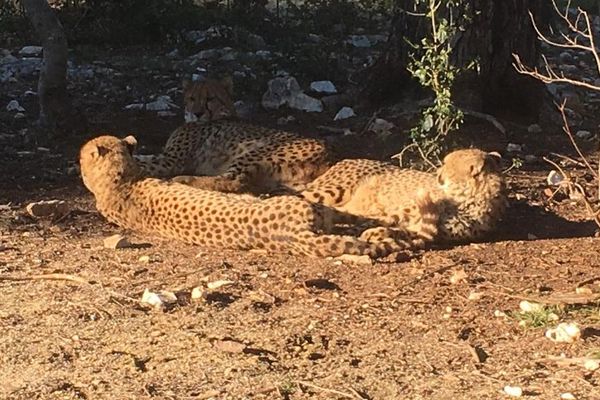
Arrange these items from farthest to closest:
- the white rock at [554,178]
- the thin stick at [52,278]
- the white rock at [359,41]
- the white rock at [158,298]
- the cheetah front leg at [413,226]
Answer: the white rock at [359,41], the white rock at [554,178], the cheetah front leg at [413,226], the thin stick at [52,278], the white rock at [158,298]

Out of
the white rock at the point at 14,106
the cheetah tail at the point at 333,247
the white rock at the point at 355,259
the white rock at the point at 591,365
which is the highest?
the white rock at the point at 591,365

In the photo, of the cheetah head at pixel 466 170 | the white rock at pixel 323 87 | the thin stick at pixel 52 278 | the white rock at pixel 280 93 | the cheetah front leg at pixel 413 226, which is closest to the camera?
the thin stick at pixel 52 278

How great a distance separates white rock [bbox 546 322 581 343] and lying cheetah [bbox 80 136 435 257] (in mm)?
1128

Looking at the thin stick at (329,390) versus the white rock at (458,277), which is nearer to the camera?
the thin stick at (329,390)

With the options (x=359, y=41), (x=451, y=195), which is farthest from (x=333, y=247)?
(x=359, y=41)

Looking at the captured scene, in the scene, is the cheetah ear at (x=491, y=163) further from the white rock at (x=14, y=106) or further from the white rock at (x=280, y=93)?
the white rock at (x=14, y=106)

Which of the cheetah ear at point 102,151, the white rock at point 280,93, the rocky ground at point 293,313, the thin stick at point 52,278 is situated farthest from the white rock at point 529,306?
the white rock at point 280,93

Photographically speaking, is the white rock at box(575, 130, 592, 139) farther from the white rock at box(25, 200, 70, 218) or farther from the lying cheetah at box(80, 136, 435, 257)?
the white rock at box(25, 200, 70, 218)

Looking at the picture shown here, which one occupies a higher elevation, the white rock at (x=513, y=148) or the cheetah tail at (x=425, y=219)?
the cheetah tail at (x=425, y=219)

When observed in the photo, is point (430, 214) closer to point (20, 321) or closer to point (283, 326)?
point (283, 326)

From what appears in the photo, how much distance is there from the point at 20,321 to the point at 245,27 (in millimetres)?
7195

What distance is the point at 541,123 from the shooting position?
7102 mm

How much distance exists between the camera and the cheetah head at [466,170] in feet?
15.6

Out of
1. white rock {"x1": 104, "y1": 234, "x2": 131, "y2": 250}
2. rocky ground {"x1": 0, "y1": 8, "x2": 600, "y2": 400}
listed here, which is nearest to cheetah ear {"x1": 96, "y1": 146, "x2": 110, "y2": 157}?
rocky ground {"x1": 0, "y1": 8, "x2": 600, "y2": 400}
